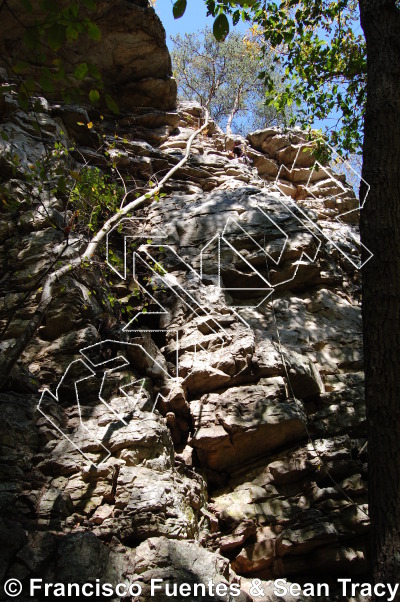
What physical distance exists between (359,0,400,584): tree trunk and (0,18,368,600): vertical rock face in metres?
1.59

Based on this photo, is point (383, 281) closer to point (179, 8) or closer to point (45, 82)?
point (179, 8)

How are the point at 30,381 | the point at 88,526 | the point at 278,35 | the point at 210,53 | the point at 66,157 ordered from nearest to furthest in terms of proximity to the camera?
the point at 88,526 → the point at 30,381 → the point at 278,35 → the point at 66,157 → the point at 210,53

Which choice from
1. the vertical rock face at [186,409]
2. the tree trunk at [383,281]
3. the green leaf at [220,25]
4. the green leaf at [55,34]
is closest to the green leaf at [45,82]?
the green leaf at [55,34]

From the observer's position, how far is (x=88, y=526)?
446cm

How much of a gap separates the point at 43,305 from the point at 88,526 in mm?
2249

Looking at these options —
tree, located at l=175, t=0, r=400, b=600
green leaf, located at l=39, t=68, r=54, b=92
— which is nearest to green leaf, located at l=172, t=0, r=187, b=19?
tree, located at l=175, t=0, r=400, b=600

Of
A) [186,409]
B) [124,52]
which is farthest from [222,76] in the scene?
[186,409]

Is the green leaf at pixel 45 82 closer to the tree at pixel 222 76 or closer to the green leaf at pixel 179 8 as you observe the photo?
the green leaf at pixel 179 8

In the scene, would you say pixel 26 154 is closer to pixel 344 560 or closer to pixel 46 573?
pixel 46 573

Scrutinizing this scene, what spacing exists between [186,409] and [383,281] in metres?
3.59

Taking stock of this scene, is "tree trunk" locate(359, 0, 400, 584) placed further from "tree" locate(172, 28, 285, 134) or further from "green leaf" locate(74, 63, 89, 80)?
"tree" locate(172, 28, 285, 134)

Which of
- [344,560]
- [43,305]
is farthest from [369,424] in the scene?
[43,305]

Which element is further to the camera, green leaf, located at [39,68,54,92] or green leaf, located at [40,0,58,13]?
green leaf, located at [39,68,54,92]

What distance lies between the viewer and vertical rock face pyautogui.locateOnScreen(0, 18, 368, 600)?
4363 millimetres
